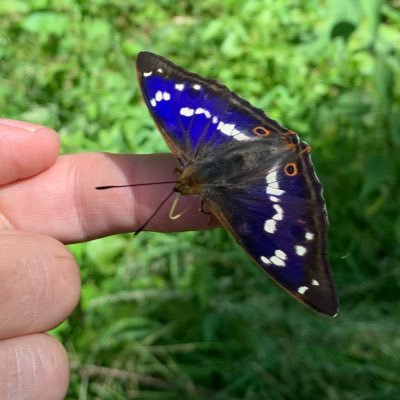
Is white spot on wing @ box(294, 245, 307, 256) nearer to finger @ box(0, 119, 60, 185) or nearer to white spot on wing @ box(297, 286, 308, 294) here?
white spot on wing @ box(297, 286, 308, 294)

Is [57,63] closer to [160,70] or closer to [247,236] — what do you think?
[160,70]

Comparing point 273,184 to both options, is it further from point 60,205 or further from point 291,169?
point 60,205

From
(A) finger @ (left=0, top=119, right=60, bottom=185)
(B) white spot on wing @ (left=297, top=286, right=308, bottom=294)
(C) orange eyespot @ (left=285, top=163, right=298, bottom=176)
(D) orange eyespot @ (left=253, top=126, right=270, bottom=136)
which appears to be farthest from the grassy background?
(B) white spot on wing @ (left=297, top=286, right=308, bottom=294)

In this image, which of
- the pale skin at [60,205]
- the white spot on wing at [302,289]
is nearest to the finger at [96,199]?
the pale skin at [60,205]

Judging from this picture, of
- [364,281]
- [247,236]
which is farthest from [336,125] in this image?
[247,236]

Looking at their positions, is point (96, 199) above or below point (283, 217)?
below

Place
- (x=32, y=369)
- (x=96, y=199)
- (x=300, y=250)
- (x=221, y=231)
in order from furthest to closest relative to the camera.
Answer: (x=221, y=231)
(x=96, y=199)
(x=300, y=250)
(x=32, y=369)

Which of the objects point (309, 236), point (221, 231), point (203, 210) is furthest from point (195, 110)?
point (221, 231)
